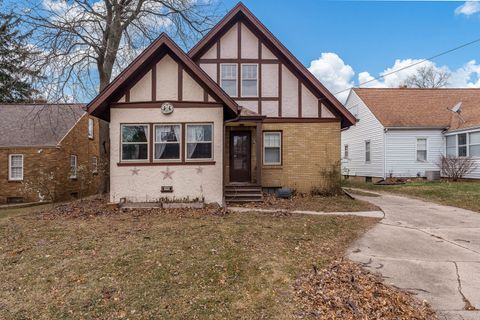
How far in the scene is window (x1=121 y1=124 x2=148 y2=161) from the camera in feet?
35.4

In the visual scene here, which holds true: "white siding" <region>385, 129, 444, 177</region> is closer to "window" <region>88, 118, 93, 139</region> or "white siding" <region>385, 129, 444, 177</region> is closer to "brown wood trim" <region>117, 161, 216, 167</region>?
"brown wood trim" <region>117, 161, 216, 167</region>

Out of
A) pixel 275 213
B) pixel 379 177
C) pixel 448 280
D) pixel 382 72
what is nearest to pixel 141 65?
pixel 275 213

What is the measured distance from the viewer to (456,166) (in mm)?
18500

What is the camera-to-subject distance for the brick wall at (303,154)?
13.9m

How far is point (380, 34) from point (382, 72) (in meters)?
7.37

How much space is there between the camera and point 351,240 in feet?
23.4

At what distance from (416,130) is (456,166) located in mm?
3103

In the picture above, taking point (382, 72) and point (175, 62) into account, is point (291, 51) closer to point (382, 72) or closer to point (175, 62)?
point (175, 62)

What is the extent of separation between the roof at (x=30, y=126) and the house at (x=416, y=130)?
63.0ft

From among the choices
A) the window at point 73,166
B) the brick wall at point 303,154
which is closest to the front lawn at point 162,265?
the brick wall at point 303,154

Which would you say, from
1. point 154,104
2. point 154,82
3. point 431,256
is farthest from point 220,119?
point 431,256

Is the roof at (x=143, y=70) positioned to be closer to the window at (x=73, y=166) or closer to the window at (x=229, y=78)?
the window at (x=229, y=78)

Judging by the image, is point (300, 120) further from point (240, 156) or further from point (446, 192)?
point (446, 192)

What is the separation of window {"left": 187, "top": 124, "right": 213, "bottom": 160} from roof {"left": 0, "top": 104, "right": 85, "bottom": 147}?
10.7 m
